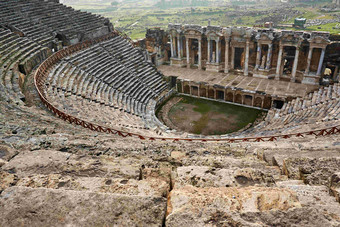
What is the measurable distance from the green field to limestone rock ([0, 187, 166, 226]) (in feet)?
57.9

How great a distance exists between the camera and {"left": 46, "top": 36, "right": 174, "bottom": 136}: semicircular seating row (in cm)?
1559

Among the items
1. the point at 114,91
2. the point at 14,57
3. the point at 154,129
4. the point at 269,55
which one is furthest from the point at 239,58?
the point at 14,57

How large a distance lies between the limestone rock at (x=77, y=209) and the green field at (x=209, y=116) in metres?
17.6

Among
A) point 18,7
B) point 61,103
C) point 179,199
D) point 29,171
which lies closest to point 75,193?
point 179,199

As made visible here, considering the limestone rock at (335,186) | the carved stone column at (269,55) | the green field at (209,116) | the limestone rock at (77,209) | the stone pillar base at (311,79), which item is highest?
the limestone rock at (77,209)

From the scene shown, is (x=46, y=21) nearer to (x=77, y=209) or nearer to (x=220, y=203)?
(x=77, y=209)

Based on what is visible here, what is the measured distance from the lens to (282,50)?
25391 millimetres

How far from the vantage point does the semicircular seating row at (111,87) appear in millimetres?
15594

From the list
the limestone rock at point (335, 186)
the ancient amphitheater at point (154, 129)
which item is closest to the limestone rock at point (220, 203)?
the ancient amphitheater at point (154, 129)

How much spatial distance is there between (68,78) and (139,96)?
265 inches

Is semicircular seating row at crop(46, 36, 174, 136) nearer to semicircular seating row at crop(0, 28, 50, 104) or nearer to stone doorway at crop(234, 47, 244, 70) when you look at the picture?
semicircular seating row at crop(0, 28, 50, 104)

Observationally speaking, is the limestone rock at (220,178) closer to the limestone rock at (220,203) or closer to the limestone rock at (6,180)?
the limestone rock at (220,203)

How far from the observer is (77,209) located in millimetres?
3213

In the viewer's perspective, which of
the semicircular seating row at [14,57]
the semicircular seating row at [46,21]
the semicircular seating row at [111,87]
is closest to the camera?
the semicircular seating row at [14,57]
